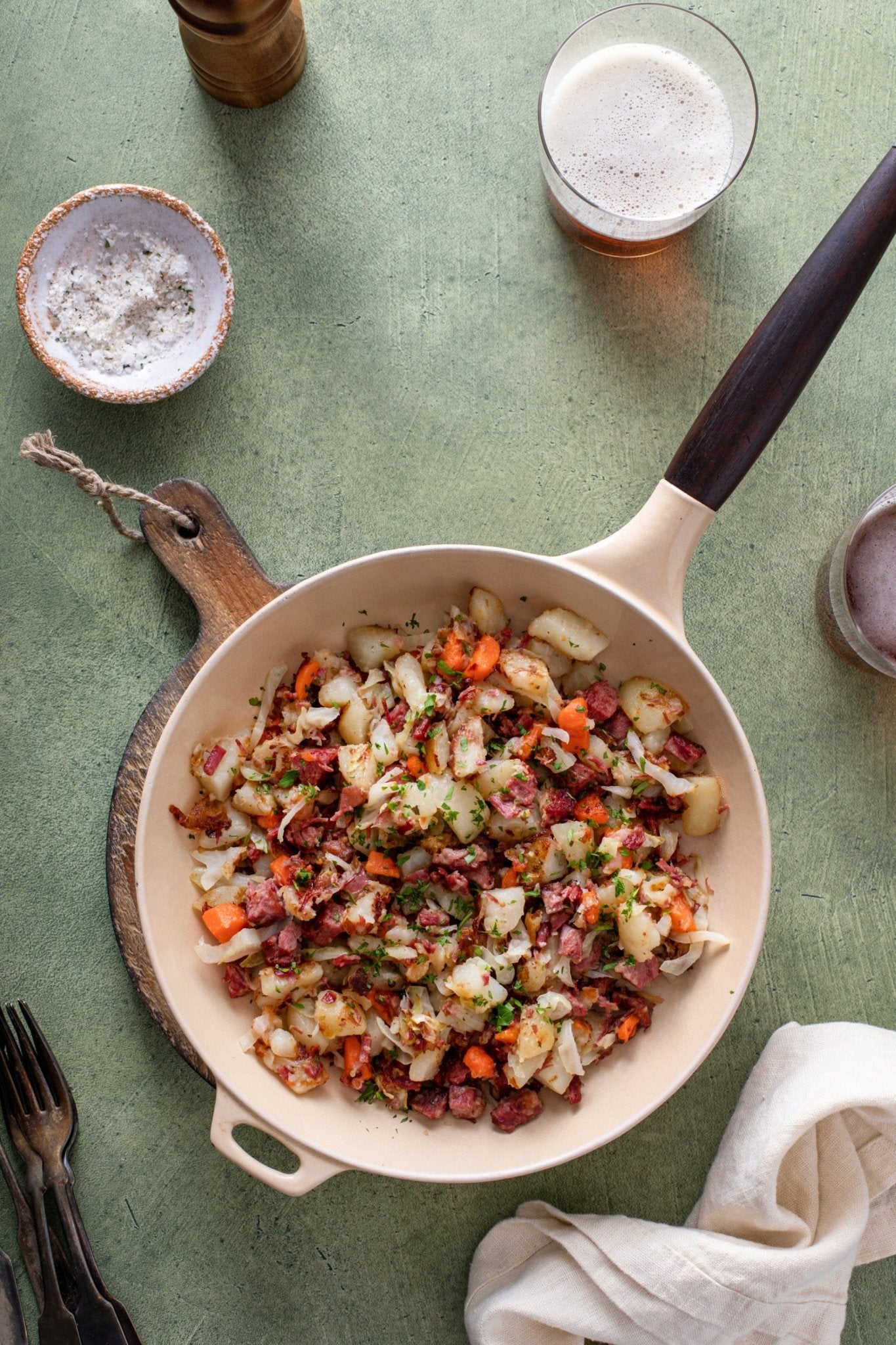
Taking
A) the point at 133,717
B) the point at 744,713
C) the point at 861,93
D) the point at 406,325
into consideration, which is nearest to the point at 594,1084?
the point at 744,713

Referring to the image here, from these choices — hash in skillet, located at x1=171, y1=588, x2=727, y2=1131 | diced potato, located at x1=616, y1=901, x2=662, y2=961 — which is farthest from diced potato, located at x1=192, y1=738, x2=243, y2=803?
diced potato, located at x1=616, y1=901, x2=662, y2=961

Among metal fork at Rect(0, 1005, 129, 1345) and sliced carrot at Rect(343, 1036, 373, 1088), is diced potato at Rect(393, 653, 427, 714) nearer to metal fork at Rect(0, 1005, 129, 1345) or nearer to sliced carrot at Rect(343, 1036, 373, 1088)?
sliced carrot at Rect(343, 1036, 373, 1088)

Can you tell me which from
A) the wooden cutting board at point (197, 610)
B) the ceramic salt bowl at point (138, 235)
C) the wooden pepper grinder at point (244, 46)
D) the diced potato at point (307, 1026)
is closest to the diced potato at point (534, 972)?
the diced potato at point (307, 1026)

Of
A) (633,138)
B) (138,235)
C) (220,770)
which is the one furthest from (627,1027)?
(138,235)

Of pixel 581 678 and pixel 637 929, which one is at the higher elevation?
pixel 581 678

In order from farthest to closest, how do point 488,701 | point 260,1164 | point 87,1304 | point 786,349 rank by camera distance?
point 87,1304 → point 488,701 → point 260,1164 → point 786,349

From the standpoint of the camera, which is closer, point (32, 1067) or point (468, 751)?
point (468, 751)

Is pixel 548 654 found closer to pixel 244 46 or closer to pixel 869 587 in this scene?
pixel 869 587
